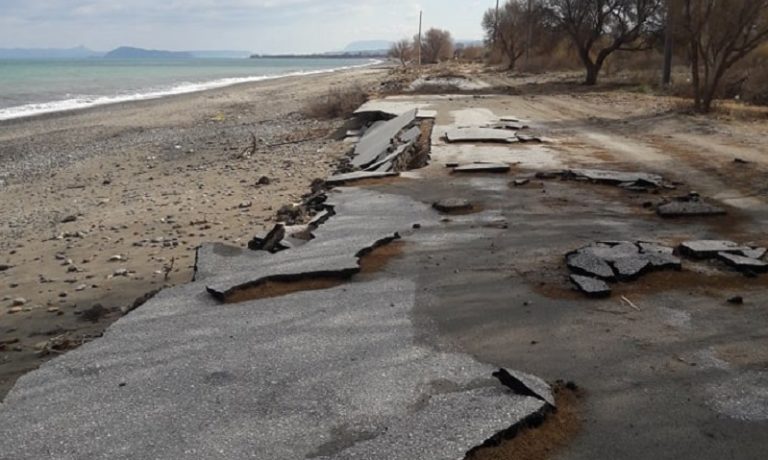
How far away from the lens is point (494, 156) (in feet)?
35.8

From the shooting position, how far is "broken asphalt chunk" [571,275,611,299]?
15.6 feet

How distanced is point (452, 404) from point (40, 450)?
1.95 meters

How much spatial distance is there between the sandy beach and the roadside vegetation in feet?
32.8

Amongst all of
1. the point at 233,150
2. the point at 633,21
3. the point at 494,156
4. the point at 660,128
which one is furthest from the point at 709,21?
the point at 633,21

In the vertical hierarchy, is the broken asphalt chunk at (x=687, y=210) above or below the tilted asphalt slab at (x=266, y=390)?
above

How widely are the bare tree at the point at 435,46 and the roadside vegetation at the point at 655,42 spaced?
520 inches

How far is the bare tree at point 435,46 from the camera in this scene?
79.7 meters

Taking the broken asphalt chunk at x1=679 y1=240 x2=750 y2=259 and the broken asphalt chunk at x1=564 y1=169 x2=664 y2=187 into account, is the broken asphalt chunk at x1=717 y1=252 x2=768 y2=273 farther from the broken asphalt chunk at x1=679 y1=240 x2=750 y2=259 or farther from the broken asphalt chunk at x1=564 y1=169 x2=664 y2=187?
the broken asphalt chunk at x1=564 y1=169 x2=664 y2=187

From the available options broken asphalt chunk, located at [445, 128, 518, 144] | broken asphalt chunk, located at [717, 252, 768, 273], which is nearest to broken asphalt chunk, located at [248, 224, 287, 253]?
broken asphalt chunk, located at [717, 252, 768, 273]

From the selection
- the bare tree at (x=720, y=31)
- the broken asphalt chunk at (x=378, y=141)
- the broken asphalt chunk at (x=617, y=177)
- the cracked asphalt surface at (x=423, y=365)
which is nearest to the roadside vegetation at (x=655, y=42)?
the bare tree at (x=720, y=31)

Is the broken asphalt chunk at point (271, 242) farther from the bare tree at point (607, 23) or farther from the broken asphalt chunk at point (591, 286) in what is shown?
the bare tree at point (607, 23)

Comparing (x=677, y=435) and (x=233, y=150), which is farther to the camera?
(x=233, y=150)

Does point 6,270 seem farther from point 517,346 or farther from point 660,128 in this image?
point 660,128

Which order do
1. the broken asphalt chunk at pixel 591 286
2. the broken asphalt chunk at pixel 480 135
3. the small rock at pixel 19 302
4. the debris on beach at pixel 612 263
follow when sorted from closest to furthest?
the broken asphalt chunk at pixel 591 286 → the debris on beach at pixel 612 263 → the small rock at pixel 19 302 → the broken asphalt chunk at pixel 480 135
